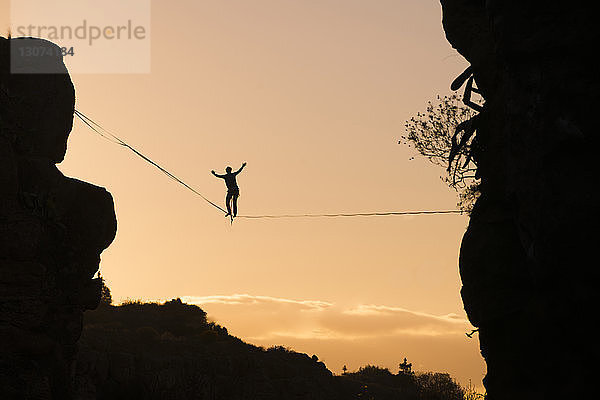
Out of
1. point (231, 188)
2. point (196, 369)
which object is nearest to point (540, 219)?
point (231, 188)

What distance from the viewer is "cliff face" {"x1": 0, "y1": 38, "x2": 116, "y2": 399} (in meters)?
20.6

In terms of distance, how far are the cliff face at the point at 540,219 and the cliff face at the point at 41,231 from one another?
13195mm

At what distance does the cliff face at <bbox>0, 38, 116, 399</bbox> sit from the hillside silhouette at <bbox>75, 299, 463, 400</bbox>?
367cm

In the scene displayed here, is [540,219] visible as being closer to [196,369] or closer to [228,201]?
[228,201]

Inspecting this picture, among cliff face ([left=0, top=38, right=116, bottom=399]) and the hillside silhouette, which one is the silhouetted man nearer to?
cliff face ([left=0, top=38, right=116, bottom=399])

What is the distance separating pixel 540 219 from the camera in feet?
44.7

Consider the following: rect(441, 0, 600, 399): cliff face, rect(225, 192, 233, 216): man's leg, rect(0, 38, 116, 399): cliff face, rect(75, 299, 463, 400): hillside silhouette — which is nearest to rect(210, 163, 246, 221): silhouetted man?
rect(225, 192, 233, 216): man's leg

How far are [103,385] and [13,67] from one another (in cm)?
1339

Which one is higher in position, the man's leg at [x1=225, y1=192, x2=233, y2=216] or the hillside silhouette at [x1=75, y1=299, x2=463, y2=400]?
the man's leg at [x1=225, y1=192, x2=233, y2=216]

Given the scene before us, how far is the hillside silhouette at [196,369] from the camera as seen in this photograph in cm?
3028

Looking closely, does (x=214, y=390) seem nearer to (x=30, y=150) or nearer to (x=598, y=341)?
(x=30, y=150)

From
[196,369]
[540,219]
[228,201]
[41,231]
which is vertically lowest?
[196,369]

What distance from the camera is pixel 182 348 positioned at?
4191cm

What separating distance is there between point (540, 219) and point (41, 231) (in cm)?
1642
